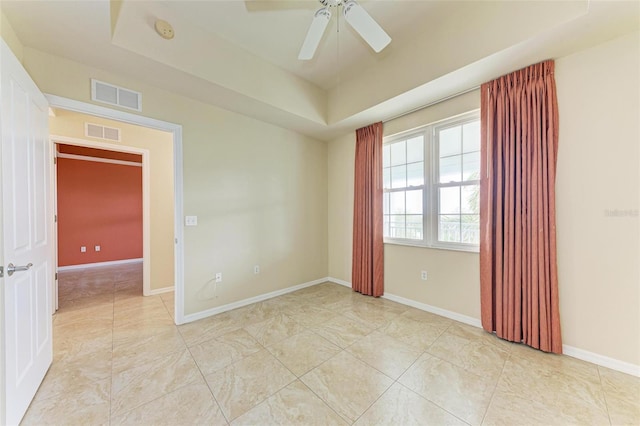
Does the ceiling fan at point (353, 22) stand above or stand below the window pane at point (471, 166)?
above

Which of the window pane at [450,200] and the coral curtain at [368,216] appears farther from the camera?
the coral curtain at [368,216]

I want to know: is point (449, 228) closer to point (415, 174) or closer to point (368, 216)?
point (415, 174)

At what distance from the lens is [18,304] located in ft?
4.67

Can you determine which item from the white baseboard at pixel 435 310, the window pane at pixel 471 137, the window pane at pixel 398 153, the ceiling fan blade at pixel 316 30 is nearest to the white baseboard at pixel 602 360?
the white baseboard at pixel 435 310

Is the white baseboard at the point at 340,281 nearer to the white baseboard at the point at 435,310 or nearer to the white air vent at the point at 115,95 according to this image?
the white baseboard at the point at 435,310

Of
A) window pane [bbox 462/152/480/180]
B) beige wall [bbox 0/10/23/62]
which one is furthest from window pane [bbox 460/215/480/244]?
beige wall [bbox 0/10/23/62]

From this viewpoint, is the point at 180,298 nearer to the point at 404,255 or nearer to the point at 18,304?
the point at 18,304

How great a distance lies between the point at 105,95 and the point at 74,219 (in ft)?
16.1

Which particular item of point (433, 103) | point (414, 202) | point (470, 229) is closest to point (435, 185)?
point (414, 202)

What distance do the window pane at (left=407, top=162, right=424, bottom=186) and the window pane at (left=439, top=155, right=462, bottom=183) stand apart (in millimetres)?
245

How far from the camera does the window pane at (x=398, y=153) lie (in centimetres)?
328

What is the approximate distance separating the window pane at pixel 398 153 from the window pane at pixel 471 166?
0.77 meters

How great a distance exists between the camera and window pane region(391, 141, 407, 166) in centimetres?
328

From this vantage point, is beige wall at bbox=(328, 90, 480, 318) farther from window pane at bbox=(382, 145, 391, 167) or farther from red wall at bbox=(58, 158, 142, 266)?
red wall at bbox=(58, 158, 142, 266)
